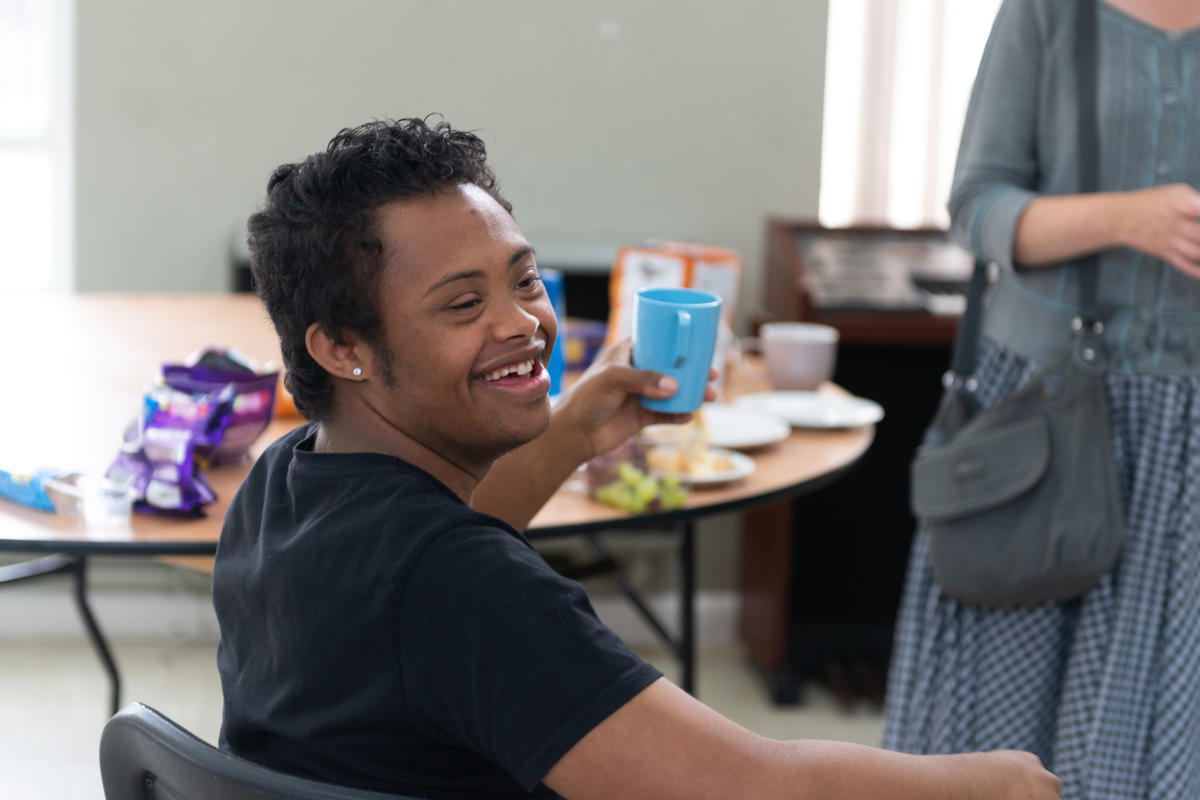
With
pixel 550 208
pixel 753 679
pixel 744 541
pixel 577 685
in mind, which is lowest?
pixel 753 679

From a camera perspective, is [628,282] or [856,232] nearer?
[628,282]

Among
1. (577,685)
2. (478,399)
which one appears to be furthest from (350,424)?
(577,685)

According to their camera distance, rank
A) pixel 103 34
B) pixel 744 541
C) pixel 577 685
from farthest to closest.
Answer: pixel 744 541, pixel 103 34, pixel 577 685

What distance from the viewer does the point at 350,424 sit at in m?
1.01

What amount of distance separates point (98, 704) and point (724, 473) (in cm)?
182

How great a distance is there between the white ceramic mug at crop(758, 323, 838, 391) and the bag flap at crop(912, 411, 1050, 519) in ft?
1.33

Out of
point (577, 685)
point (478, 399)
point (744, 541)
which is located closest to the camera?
point (577, 685)

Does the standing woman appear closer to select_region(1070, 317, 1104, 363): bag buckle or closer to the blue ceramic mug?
select_region(1070, 317, 1104, 363): bag buckle

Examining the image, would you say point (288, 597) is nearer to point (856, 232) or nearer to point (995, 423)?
point (995, 423)

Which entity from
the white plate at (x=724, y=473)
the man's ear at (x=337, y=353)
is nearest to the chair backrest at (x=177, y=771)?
the man's ear at (x=337, y=353)

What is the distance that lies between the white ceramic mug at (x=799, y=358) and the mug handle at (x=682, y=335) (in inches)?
33.0

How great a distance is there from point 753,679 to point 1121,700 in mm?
1642

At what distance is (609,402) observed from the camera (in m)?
1.39

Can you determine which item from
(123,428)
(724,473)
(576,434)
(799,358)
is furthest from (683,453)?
(123,428)
